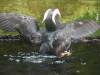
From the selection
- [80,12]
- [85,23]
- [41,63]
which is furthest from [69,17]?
[41,63]

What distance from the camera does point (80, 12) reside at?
52.4 feet

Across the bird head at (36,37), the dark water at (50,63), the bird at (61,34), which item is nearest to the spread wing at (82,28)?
→ the bird at (61,34)

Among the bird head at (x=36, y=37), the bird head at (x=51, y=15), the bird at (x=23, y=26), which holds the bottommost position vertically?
the bird head at (x=36, y=37)

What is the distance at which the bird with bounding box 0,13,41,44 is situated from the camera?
1218 centimetres

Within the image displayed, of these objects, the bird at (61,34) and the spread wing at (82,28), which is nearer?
the bird at (61,34)

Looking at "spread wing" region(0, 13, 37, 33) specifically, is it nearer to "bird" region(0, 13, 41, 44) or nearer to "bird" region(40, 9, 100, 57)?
"bird" region(0, 13, 41, 44)

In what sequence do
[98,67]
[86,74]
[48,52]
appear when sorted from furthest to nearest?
[48,52]
[98,67]
[86,74]

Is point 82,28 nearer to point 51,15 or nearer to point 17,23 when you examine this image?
point 51,15

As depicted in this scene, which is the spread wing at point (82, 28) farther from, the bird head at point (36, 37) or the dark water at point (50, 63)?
the bird head at point (36, 37)

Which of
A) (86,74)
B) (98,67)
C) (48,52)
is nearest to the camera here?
(86,74)

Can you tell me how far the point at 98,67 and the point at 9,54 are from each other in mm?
2460

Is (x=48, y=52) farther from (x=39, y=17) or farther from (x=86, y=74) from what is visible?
(x=39, y=17)

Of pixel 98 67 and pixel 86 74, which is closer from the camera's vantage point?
pixel 86 74

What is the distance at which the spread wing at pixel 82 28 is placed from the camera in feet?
40.0
